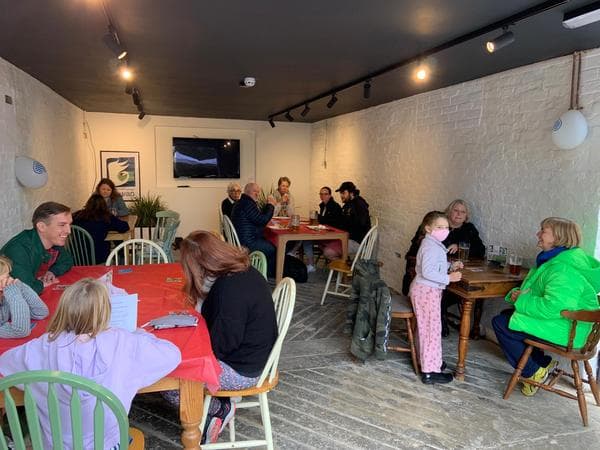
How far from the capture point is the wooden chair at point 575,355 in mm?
2520

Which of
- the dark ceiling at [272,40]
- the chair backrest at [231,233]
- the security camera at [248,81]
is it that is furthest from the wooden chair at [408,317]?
the security camera at [248,81]

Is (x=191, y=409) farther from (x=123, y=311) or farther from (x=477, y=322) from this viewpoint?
(x=477, y=322)

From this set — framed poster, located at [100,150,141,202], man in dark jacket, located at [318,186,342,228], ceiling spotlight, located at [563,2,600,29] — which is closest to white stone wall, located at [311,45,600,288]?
man in dark jacket, located at [318,186,342,228]

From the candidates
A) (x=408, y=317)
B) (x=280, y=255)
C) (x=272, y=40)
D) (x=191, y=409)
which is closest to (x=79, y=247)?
(x=280, y=255)

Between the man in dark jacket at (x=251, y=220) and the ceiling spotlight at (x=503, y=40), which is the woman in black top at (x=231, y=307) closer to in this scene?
the ceiling spotlight at (x=503, y=40)

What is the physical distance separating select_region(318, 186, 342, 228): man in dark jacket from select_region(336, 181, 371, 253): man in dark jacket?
10.1 inches

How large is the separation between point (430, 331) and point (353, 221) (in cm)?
247

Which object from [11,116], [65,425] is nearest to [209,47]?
[11,116]

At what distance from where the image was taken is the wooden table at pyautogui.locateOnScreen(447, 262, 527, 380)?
3.00 m

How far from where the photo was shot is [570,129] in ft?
9.55

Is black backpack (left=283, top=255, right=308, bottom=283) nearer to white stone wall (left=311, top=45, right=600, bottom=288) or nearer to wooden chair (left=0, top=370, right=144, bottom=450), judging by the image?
white stone wall (left=311, top=45, right=600, bottom=288)

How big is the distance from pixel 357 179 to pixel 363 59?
10.0ft

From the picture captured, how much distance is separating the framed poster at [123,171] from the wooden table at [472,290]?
19.7 ft

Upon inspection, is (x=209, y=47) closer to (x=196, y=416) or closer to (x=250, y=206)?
(x=250, y=206)
